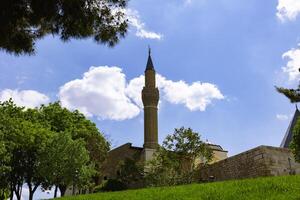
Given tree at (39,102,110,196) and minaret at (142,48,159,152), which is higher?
minaret at (142,48,159,152)

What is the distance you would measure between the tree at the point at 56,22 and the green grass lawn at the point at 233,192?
6060 millimetres

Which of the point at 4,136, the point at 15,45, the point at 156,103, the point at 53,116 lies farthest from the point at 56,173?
the point at 156,103

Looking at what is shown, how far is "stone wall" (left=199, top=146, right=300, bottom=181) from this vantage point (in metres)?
22.2

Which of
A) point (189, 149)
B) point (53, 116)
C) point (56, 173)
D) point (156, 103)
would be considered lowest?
point (56, 173)

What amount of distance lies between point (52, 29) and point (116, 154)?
121 feet

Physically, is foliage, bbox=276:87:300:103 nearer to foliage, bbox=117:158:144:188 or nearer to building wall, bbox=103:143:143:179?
foliage, bbox=117:158:144:188

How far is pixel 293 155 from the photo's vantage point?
77.0 feet

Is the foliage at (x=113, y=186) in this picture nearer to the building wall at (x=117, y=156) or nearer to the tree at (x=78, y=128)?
the tree at (x=78, y=128)

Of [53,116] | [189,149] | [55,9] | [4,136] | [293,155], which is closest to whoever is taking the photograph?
[55,9]

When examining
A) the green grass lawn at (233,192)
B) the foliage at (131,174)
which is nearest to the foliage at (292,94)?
the green grass lawn at (233,192)

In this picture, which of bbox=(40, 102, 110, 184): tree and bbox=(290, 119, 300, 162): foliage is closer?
bbox=(290, 119, 300, 162): foliage

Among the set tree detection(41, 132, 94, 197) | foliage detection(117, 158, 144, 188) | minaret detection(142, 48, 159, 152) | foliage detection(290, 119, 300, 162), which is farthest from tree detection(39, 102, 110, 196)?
foliage detection(290, 119, 300, 162)

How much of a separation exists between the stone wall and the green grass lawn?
7.27 meters

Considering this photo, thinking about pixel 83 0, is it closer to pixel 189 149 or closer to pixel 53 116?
pixel 189 149
